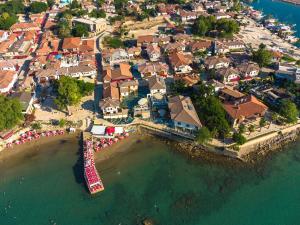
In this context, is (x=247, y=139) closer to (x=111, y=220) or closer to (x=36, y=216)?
(x=111, y=220)

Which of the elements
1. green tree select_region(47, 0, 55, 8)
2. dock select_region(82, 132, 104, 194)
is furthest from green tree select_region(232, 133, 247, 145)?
green tree select_region(47, 0, 55, 8)

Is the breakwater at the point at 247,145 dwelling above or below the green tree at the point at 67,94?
below

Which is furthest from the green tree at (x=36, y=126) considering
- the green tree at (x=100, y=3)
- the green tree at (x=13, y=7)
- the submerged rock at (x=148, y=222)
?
the green tree at (x=100, y=3)

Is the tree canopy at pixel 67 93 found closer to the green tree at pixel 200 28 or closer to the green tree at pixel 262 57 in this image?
the green tree at pixel 262 57

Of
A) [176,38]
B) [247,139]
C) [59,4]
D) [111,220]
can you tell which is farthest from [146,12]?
[111,220]

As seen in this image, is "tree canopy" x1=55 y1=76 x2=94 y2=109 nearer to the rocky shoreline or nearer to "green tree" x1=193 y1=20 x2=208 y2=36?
the rocky shoreline
